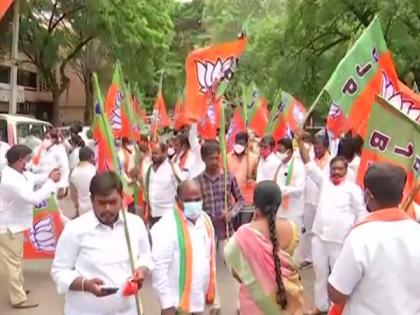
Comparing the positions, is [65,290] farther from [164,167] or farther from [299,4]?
[299,4]

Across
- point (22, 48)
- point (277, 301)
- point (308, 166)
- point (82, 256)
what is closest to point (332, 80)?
point (308, 166)

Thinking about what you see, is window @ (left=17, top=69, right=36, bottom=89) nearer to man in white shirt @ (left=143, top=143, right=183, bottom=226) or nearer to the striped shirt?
man in white shirt @ (left=143, top=143, right=183, bottom=226)

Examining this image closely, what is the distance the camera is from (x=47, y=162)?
39.5ft

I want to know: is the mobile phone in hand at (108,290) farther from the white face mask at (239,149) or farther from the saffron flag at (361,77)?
the white face mask at (239,149)

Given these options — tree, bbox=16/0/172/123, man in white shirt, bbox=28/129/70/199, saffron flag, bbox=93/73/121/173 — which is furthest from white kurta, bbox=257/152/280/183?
tree, bbox=16/0/172/123

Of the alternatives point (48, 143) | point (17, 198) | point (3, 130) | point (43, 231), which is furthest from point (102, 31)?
point (17, 198)

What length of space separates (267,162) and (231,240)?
17.0 ft

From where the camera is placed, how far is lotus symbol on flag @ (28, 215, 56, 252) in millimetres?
8570

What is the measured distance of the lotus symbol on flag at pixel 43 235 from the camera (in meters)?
8.57

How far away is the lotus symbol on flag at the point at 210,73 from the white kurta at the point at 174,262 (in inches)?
143

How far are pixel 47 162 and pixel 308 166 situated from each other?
217 inches

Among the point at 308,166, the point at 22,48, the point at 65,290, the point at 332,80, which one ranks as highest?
the point at 22,48

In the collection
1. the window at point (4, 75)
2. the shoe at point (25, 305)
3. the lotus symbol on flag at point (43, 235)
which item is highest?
the window at point (4, 75)

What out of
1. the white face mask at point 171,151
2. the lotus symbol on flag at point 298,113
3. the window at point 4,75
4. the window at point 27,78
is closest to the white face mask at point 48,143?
the white face mask at point 171,151
